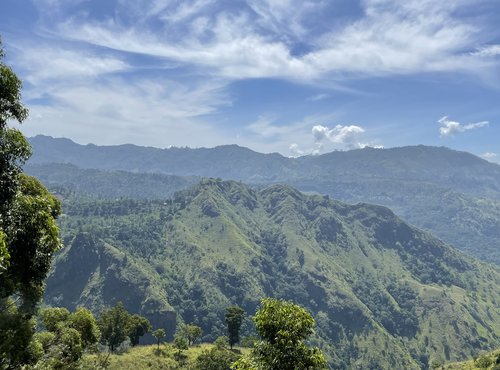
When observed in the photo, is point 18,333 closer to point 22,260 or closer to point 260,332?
point 22,260

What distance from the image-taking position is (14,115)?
25031mm

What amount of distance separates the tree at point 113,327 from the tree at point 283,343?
354 feet

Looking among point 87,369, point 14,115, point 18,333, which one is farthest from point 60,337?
point 14,115

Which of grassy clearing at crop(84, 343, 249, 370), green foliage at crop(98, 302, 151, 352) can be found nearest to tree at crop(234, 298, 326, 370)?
grassy clearing at crop(84, 343, 249, 370)

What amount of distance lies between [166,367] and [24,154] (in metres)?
98.5

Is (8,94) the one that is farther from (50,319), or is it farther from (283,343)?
(50,319)

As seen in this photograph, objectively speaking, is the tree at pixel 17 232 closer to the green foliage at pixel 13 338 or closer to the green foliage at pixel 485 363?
the green foliage at pixel 13 338

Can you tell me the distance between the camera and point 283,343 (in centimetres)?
2766

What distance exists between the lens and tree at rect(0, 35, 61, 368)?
77.2 ft

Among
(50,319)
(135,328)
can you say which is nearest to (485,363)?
(135,328)

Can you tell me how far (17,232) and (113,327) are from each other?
113 m

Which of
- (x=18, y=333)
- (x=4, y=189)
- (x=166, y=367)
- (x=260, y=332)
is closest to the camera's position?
(x=4, y=189)

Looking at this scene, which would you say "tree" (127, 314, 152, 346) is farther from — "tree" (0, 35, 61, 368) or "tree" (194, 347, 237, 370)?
"tree" (0, 35, 61, 368)

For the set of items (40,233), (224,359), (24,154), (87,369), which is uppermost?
(24,154)
